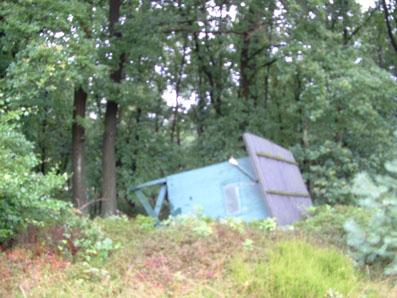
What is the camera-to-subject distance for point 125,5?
1659 cm

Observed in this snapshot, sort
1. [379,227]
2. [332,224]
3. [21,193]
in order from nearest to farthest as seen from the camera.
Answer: [21,193] < [379,227] < [332,224]

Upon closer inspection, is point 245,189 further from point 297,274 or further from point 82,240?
point 297,274

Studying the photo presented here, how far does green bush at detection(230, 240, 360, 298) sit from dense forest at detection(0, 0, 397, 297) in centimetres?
526

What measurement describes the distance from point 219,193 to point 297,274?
5613 millimetres

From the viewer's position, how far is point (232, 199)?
11.6m

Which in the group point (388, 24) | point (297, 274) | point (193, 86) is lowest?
point (297, 274)

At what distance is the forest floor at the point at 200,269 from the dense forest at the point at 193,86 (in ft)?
13.0

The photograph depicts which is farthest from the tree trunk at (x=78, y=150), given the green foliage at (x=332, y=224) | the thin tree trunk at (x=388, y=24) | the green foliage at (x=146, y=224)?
the thin tree trunk at (x=388, y=24)

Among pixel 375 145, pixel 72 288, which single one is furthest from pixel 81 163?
pixel 72 288

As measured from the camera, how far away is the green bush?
6.07m

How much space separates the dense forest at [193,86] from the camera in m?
12.1

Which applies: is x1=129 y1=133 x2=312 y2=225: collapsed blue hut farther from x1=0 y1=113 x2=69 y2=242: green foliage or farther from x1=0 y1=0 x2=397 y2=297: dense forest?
x1=0 y1=113 x2=69 y2=242: green foliage

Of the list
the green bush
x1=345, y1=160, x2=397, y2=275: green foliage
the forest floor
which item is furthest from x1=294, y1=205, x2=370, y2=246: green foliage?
the green bush

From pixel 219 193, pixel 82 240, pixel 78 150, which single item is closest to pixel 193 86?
pixel 78 150
